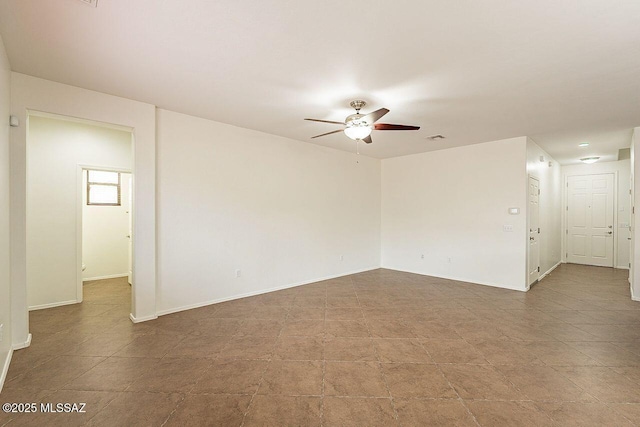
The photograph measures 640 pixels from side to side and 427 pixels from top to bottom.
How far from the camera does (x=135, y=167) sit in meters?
3.43

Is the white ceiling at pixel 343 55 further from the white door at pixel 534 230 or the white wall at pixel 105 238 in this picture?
the white wall at pixel 105 238

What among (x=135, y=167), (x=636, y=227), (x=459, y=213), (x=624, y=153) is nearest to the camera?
(x=135, y=167)

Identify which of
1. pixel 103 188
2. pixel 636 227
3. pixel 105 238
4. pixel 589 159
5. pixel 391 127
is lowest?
pixel 105 238

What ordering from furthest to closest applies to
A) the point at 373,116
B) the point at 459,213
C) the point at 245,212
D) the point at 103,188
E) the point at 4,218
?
the point at 103,188 < the point at 459,213 < the point at 245,212 < the point at 373,116 < the point at 4,218

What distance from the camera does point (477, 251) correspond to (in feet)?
17.9

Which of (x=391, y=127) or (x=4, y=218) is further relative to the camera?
(x=391, y=127)

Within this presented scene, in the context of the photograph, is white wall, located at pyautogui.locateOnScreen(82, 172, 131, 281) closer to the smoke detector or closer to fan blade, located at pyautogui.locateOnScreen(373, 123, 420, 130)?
the smoke detector

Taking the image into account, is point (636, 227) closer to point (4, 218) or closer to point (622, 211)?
point (622, 211)

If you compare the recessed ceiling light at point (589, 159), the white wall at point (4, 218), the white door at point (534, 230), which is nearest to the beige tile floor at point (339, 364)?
the white wall at point (4, 218)

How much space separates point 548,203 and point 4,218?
8995mm

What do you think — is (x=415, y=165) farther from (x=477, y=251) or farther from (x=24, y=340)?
(x=24, y=340)

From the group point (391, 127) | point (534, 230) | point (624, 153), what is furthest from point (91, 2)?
point (624, 153)

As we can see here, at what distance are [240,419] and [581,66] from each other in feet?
13.3

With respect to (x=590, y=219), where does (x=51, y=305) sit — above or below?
below
